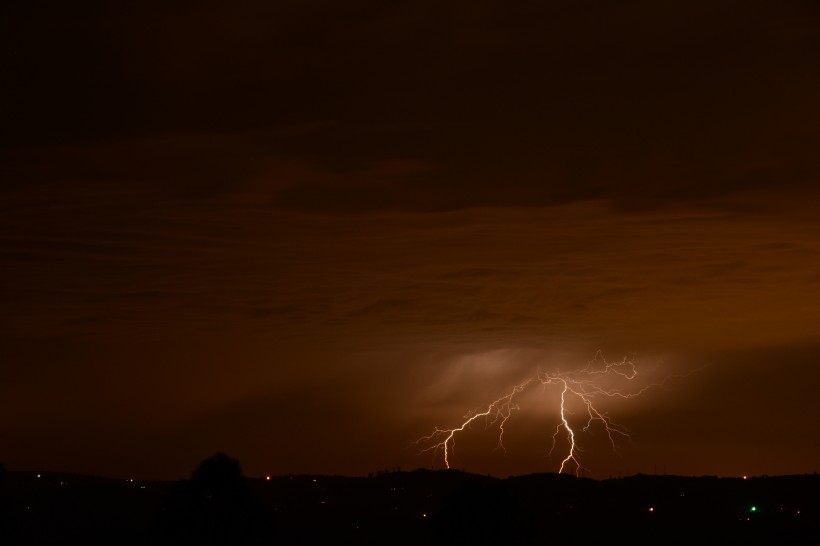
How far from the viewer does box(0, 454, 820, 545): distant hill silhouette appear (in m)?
46.7

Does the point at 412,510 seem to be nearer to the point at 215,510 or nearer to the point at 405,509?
the point at 405,509

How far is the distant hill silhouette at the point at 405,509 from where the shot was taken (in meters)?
46.7

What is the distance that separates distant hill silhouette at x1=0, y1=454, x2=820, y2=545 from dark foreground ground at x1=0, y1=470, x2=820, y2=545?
0.08m

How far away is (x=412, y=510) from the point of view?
77125mm

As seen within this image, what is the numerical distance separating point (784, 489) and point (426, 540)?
102 ft

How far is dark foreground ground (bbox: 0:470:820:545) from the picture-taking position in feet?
153

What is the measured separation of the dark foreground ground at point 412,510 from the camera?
46.6m

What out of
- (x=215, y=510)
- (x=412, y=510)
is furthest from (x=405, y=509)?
(x=215, y=510)

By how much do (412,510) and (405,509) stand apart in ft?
2.40

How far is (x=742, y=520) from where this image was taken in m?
69.3

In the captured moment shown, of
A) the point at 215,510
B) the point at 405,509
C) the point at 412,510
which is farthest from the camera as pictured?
the point at 405,509

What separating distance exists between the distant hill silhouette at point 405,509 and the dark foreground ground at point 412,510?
0.08 m

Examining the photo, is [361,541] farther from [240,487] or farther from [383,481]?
[383,481]

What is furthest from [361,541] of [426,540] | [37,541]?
[37,541]
